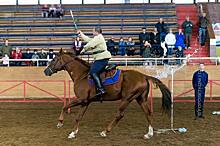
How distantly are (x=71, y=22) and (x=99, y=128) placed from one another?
1638cm

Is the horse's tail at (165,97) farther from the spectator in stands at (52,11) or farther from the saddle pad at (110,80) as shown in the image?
the spectator in stands at (52,11)

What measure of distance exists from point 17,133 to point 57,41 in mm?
15471

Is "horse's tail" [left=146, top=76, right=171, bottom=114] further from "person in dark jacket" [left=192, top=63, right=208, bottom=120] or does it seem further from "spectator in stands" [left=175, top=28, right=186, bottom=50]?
"spectator in stands" [left=175, top=28, right=186, bottom=50]

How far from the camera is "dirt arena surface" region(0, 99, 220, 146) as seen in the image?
1048cm

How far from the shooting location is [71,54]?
1208 centimetres

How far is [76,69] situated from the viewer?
11891mm

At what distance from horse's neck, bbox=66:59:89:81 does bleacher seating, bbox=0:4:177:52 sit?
14196 mm

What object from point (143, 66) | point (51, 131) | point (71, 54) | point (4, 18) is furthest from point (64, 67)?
point (4, 18)

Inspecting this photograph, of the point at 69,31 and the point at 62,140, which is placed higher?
the point at 69,31

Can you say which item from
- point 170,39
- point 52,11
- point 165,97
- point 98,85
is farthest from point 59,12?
point 98,85

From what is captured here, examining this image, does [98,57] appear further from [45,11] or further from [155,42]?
[45,11]

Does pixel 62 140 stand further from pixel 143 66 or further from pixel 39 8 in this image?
pixel 39 8

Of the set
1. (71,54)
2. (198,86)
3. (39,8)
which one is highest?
(39,8)

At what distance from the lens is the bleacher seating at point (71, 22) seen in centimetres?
2678
